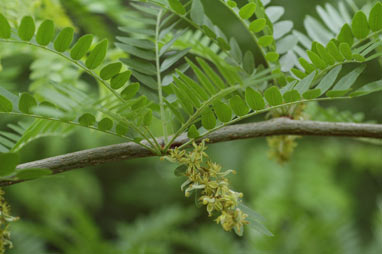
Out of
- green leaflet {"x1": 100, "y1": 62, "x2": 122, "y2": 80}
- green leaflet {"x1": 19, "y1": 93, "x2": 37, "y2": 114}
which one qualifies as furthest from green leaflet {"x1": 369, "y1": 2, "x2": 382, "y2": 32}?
green leaflet {"x1": 19, "y1": 93, "x2": 37, "y2": 114}

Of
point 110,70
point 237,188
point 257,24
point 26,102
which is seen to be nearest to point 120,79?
point 110,70

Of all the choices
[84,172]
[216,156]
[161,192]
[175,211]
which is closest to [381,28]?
[175,211]

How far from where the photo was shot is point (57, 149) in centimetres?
213

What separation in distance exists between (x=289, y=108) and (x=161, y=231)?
1.43 metres

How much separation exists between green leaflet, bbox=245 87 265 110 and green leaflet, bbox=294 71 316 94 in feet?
0.16

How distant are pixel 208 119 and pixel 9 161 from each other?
9.6 inches

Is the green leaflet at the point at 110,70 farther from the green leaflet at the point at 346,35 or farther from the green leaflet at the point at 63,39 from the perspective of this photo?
the green leaflet at the point at 346,35

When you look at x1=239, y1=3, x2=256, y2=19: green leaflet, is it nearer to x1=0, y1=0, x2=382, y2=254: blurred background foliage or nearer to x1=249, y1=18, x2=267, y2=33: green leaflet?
x1=249, y1=18, x2=267, y2=33: green leaflet

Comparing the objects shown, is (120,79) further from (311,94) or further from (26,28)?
(311,94)

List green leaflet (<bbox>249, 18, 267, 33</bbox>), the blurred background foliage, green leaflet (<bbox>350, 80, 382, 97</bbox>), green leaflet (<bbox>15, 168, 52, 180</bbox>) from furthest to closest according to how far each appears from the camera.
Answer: the blurred background foliage → green leaflet (<bbox>249, 18, 267, 33</bbox>) → green leaflet (<bbox>350, 80, 382, 97</bbox>) → green leaflet (<bbox>15, 168, 52, 180</bbox>)

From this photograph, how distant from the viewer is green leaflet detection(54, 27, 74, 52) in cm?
52

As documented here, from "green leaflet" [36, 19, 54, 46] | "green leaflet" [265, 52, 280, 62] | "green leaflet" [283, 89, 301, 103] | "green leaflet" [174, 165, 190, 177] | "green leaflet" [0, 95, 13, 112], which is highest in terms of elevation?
"green leaflet" [36, 19, 54, 46]

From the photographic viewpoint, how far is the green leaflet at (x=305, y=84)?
20.6 inches

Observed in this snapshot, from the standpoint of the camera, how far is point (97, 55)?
524 mm
